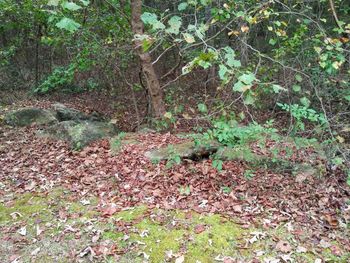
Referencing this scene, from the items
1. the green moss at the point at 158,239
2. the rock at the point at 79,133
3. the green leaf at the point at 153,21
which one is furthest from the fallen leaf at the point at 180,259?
the rock at the point at 79,133

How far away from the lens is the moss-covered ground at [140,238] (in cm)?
385

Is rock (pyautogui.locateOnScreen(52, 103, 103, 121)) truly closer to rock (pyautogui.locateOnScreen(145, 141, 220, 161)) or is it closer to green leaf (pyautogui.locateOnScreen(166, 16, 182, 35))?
rock (pyautogui.locateOnScreen(145, 141, 220, 161))

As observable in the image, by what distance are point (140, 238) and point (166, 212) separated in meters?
0.55

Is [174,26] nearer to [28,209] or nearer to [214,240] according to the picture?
[214,240]

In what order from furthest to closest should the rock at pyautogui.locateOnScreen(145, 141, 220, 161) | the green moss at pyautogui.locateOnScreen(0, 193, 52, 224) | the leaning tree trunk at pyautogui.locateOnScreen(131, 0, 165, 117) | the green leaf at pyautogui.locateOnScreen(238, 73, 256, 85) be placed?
the leaning tree trunk at pyautogui.locateOnScreen(131, 0, 165, 117), the rock at pyautogui.locateOnScreen(145, 141, 220, 161), the green moss at pyautogui.locateOnScreen(0, 193, 52, 224), the green leaf at pyautogui.locateOnScreen(238, 73, 256, 85)

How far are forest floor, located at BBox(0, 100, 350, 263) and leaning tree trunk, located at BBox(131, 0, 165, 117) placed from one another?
1.78m

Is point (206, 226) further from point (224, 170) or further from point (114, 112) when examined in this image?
point (114, 112)

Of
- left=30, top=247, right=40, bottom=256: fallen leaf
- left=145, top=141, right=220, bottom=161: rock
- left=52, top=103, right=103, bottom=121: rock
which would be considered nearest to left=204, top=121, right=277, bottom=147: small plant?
left=145, top=141, right=220, bottom=161: rock

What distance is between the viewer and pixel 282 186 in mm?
5086

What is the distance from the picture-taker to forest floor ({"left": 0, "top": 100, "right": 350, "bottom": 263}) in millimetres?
3926

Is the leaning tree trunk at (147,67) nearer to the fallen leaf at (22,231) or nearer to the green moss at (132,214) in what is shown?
the green moss at (132,214)

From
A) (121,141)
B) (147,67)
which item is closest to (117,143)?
(121,141)

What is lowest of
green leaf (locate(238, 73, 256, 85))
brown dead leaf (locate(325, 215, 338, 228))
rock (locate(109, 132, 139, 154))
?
brown dead leaf (locate(325, 215, 338, 228))

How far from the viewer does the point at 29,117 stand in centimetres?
890
